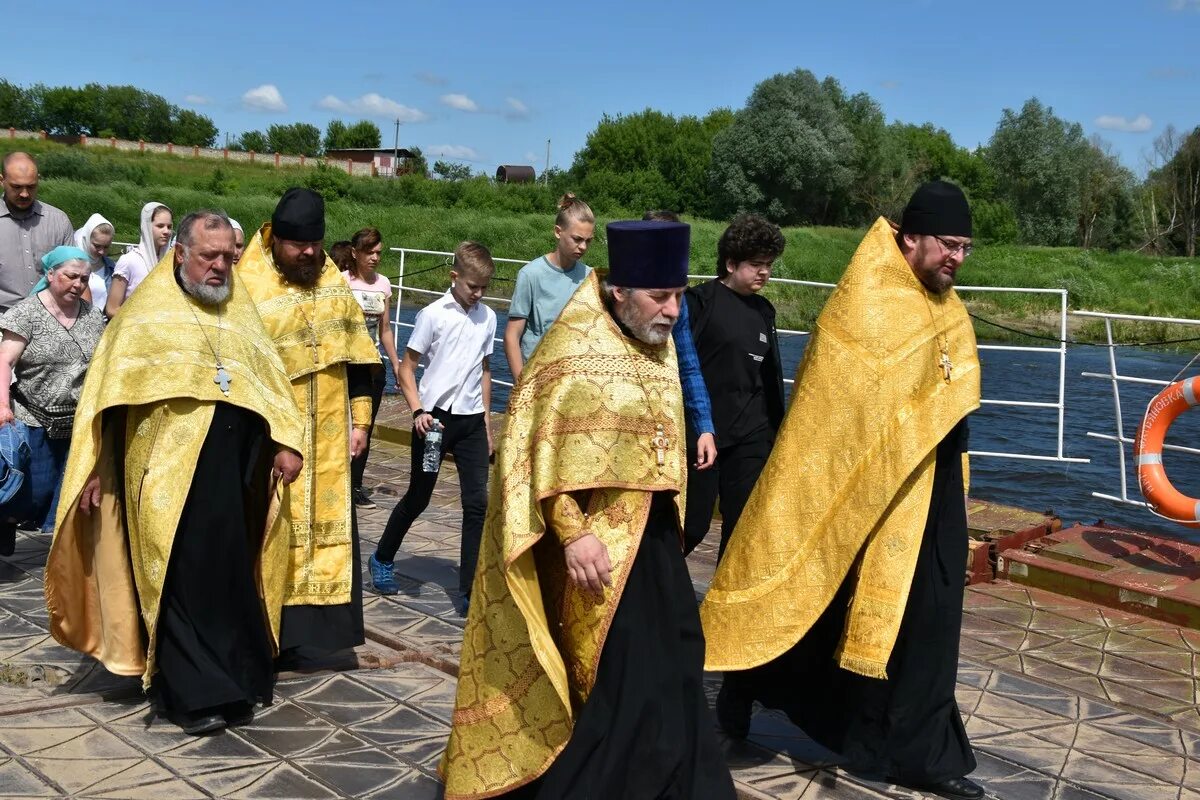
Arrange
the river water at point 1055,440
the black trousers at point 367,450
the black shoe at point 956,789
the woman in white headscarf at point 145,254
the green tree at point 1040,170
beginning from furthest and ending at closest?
the green tree at point 1040,170 < the river water at point 1055,440 < the woman in white headscarf at point 145,254 < the black trousers at point 367,450 < the black shoe at point 956,789

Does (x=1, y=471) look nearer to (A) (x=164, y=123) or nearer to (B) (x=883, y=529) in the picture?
(B) (x=883, y=529)

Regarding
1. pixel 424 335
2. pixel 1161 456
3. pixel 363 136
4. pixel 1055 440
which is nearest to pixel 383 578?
pixel 424 335

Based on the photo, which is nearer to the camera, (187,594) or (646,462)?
(646,462)

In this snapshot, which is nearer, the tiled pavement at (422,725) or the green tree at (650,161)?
the tiled pavement at (422,725)

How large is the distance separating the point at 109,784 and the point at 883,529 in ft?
8.93

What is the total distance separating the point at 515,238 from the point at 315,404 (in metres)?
40.2

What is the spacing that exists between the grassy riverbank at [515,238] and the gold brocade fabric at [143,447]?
85.2 feet

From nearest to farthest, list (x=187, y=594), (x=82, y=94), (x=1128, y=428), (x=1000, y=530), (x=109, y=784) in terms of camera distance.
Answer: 1. (x=109, y=784)
2. (x=187, y=594)
3. (x=1000, y=530)
4. (x=1128, y=428)
5. (x=82, y=94)

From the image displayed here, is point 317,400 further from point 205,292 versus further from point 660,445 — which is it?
point 660,445

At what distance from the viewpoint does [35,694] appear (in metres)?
5.14

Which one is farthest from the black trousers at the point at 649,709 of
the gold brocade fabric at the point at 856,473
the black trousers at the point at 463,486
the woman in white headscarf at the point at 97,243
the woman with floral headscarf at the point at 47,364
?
the woman in white headscarf at the point at 97,243

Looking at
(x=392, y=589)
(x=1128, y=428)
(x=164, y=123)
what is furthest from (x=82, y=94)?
(x=392, y=589)

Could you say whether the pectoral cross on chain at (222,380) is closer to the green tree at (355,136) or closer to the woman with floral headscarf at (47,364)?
the woman with floral headscarf at (47,364)

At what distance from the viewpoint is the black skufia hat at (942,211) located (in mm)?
4566
